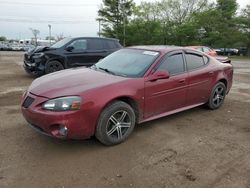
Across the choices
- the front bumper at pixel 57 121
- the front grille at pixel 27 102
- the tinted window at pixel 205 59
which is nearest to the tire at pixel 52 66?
the tinted window at pixel 205 59

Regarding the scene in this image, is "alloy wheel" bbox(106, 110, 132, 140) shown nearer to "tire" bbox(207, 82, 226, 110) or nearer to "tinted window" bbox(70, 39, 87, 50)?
"tire" bbox(207, 82, 226, 110)

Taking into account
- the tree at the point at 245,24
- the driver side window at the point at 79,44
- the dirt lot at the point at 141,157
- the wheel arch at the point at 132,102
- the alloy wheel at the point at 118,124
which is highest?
the tree at the point at 245,24

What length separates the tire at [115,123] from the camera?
404 cm

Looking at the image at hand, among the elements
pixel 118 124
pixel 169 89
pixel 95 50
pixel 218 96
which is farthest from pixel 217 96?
pixel 95 50

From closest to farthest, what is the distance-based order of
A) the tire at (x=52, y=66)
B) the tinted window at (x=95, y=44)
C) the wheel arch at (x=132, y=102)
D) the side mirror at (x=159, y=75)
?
1. the wheel arch at (x=132, y=102)
2. the side mirror at (x=159, y=75)
3. the tire at (x=52, y=66)
4. the tinted window at (x=95, y=44)

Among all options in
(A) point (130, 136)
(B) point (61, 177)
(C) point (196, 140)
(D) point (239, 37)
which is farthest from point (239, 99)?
(D) point (239, 37)

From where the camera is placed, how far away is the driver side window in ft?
34.7

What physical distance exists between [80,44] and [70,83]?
680 centimetres

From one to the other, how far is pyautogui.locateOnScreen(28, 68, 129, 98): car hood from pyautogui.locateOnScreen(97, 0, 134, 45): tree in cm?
4341

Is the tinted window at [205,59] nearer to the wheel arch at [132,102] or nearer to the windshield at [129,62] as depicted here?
the windshield at [129,62]

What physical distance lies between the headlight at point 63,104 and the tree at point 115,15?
145ft

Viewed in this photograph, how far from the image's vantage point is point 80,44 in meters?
10.7

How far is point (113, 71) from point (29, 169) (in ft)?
7.11

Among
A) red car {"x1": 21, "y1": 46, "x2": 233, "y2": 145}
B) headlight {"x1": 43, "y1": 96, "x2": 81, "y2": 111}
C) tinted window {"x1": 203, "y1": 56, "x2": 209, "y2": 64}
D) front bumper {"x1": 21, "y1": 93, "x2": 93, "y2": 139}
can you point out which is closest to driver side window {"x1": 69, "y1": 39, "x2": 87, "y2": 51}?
red car {"x1": 21, "y1": 46, "x2": 233, "y2": 145}
